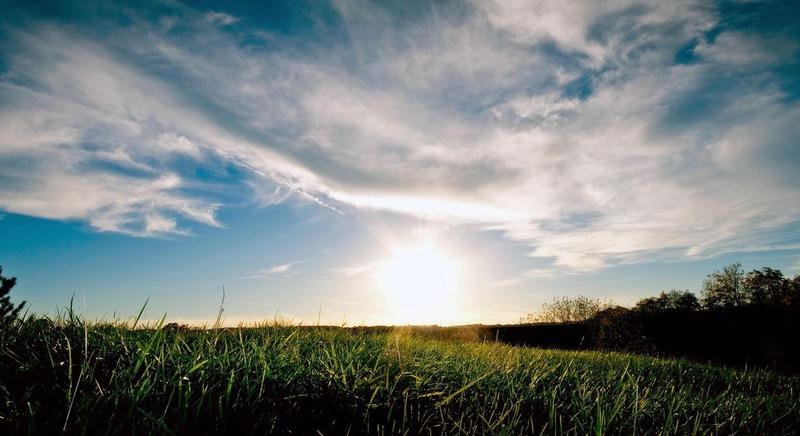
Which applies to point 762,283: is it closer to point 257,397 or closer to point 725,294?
point 725,294

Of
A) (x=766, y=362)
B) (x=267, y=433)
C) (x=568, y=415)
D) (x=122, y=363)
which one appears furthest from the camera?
(x=766, y=362)

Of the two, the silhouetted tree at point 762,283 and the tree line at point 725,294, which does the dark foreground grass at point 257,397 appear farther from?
the silhouetted tree at point 762,283

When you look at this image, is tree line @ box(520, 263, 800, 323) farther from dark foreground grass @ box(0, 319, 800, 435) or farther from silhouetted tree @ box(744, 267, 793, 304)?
dark foreground grass @ box(0, 319, 800, 435)

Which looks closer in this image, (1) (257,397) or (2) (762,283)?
(1) (257,397)

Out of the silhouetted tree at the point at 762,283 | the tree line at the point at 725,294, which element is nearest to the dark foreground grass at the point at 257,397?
the tree line at the point at 725,294

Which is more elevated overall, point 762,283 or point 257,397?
point 762,283

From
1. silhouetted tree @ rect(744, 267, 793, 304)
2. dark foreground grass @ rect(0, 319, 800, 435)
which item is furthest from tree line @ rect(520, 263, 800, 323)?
dark foreground grass @ rect(0, 319, 800, 435)

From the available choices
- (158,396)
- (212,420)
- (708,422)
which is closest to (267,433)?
(212,420)

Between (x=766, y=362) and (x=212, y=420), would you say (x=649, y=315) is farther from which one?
(x=212, y=420)

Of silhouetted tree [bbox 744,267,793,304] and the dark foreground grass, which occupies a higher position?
silhouetted tree [bbox 744,267,793,304]

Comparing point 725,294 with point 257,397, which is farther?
point 725,294

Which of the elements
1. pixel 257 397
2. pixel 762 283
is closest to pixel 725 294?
pixel 762 283

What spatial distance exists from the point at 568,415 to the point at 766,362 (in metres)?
17.5

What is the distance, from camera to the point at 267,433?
162 cm
